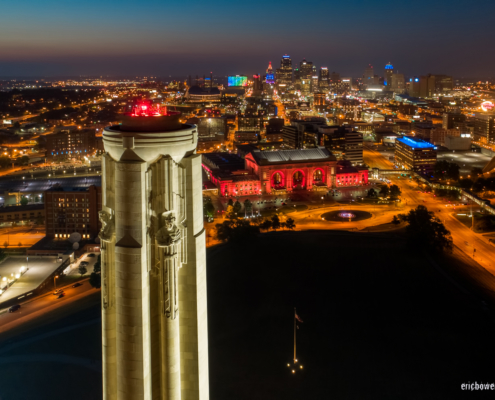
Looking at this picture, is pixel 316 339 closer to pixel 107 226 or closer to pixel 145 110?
pixel 107 226

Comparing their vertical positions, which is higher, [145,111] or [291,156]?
[145,111]

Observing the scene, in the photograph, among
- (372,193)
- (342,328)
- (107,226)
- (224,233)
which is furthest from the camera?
(372,193)

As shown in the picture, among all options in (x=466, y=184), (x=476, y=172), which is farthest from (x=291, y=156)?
(x=476, y=172)

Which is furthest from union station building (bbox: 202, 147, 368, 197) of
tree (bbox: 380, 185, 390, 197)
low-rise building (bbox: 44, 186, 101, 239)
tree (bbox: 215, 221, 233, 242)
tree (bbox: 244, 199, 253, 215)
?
low-rise building (bbox: 44, 186, 101, 239)

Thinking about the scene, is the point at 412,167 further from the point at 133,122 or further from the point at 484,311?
the point at 133,122

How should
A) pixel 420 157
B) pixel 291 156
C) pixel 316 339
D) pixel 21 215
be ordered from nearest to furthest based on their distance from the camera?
pixel 316 339 < pixel 21 215 < pixel 291 156 < pixel 420 157

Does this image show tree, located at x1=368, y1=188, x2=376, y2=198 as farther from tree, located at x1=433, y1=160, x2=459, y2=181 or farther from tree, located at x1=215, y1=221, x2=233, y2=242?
tree, located at x1=215, y1=221, x2=233, y2=242
